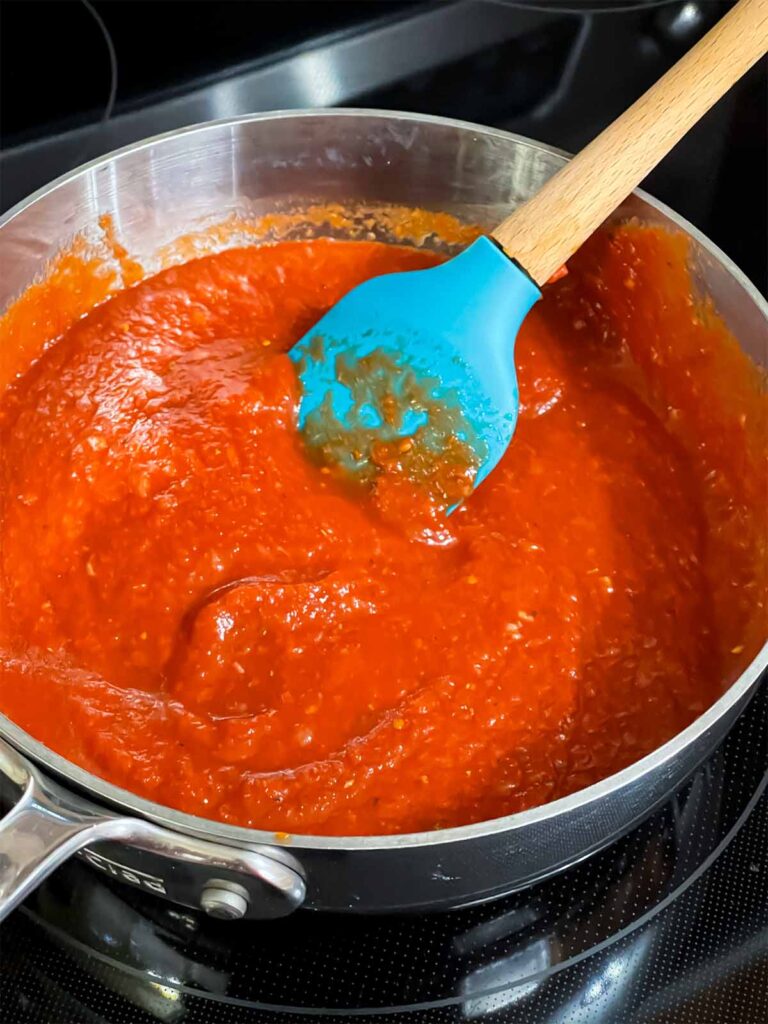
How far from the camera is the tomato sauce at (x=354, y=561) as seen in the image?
1.19 metres

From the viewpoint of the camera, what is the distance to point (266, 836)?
0.86 metres

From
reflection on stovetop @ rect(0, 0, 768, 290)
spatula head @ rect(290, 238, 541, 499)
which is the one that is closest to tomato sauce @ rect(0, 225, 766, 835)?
spatula head @ rect(290, 238, 541, 499)

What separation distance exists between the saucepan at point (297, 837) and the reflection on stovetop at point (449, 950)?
0.07 meters

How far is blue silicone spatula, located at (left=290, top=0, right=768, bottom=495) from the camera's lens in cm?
130

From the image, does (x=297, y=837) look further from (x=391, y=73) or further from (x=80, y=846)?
(x=391, y=73)

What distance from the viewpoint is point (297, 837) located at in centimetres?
86

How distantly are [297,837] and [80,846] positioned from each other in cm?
16

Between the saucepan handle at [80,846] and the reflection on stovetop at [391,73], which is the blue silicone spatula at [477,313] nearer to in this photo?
the reflection on stovetop at [391,73]

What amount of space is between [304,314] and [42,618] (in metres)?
0.59

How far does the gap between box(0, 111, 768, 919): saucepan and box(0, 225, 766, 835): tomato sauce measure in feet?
0.29

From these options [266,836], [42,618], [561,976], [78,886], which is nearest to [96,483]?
[42,618]

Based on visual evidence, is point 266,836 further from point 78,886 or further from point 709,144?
point 709,144

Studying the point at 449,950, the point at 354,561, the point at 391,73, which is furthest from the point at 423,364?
the point at 449,950

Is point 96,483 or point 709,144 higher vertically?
point 709,144
